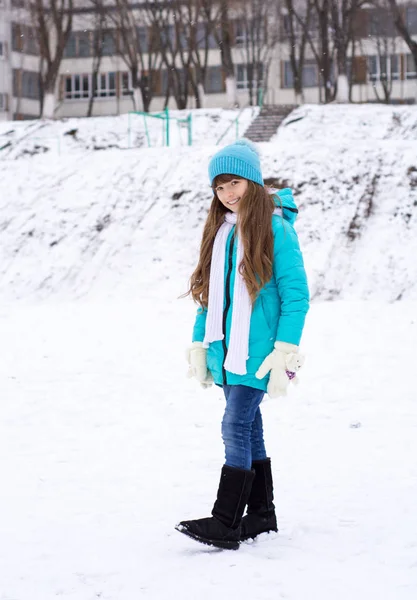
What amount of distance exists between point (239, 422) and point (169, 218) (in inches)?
490

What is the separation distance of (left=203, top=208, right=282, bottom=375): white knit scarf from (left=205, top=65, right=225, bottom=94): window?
2026 inches

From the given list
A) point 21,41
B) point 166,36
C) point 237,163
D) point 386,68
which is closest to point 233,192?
point 237,163

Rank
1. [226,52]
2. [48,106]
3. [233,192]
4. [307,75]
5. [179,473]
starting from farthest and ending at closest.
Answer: [307,75] → [226,52] → [48,106] → [179,473] → [233,192]

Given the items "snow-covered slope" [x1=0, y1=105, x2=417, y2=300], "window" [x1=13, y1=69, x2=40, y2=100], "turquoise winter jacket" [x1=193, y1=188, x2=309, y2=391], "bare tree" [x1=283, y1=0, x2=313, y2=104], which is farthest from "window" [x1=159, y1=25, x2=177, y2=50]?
"turquoise winter jacket" [x1=193, y1=188, x2=309, y2=391]

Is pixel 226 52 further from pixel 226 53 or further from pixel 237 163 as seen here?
pixel 237 163

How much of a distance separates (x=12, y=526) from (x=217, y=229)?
68.9 inches

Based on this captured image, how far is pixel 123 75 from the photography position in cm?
5453

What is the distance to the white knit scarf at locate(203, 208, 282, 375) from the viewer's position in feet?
12.8

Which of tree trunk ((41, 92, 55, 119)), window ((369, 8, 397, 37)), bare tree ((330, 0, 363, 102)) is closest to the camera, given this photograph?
bare tree ((330, 0, 363, 102))

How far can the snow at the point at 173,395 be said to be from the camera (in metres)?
3.76

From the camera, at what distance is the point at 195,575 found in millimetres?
3605

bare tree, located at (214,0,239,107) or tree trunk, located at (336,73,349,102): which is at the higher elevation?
bare tree, located at (214,0,239,107)

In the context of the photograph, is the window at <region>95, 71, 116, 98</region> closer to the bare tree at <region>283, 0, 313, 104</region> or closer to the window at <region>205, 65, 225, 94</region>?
the window at <region>205, 65, 225, 94</region>

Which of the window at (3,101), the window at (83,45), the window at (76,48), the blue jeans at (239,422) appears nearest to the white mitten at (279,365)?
the blue jeans at (239,422)
